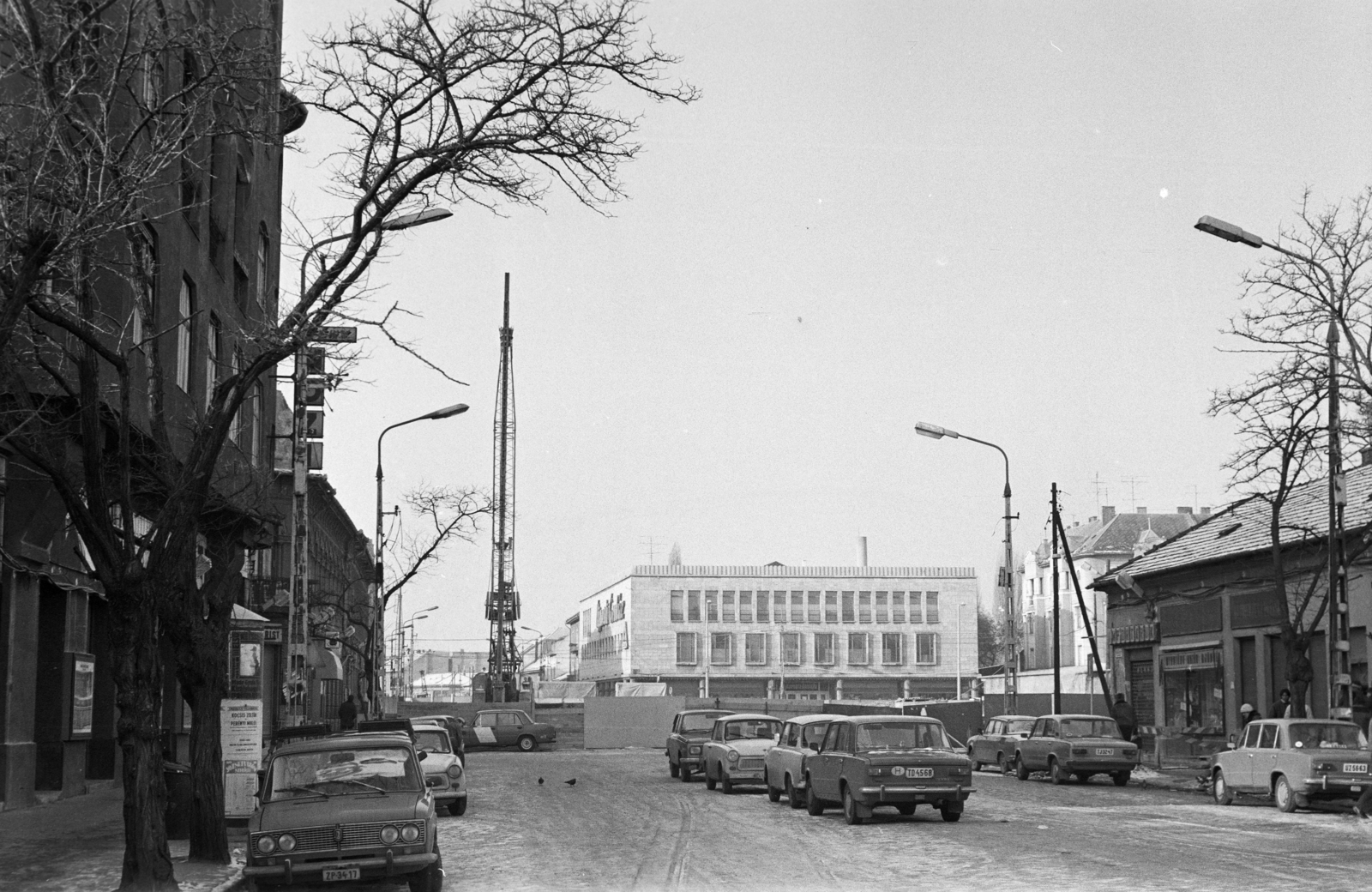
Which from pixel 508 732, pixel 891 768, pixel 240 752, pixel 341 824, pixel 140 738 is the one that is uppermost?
pixel 140 738

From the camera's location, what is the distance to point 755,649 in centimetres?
12556

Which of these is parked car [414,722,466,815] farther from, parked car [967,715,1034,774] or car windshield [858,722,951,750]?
parked car [967,715,1034,774]

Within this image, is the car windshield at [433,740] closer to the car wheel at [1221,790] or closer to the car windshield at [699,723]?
the car windshield at [699,723]

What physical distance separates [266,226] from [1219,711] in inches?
1119

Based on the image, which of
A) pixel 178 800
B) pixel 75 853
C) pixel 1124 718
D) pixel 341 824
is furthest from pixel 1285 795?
pixel 75 853

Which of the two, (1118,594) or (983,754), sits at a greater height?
(1118,594)

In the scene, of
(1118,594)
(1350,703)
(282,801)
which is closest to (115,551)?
(282,801)

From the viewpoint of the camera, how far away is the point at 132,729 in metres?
14.7

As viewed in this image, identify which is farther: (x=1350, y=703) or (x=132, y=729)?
(x=1350, y=703)

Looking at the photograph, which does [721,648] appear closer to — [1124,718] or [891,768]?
[1124,718]

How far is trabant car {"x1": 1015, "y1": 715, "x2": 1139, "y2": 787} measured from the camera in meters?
33.2

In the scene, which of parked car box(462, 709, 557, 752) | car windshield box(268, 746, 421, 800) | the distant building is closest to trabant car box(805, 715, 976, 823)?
car windshield box(268, 746, 421, 800)

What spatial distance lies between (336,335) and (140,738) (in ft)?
21.4

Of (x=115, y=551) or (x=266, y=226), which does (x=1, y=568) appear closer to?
(x=115, y=551)
